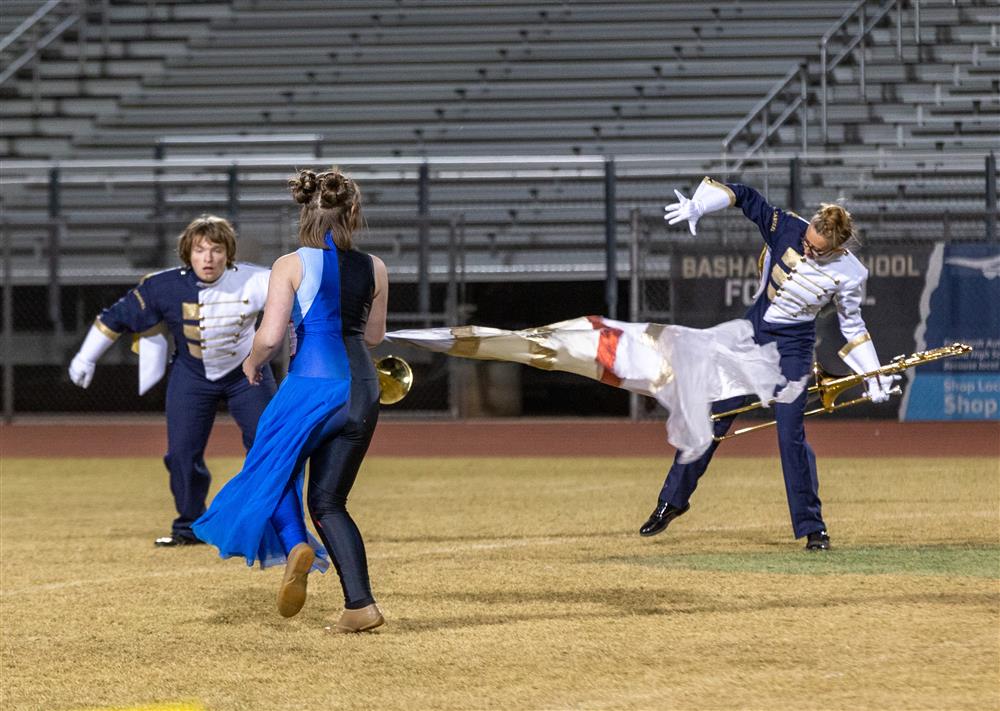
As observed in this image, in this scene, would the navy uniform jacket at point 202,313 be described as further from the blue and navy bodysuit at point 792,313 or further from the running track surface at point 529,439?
the running track surface at point 529,439

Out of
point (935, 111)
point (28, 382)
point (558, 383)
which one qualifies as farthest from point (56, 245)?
point (935, 111)

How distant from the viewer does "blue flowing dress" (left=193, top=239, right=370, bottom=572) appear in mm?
5852

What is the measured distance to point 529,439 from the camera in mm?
16797

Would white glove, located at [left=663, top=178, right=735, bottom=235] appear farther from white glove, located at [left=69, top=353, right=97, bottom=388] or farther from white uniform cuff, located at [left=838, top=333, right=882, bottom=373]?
white glove, located at [left=69, top=353, right=97, bottom=388]

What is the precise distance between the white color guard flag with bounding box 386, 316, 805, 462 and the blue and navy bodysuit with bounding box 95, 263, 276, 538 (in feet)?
5.51

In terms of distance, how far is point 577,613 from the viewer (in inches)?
258

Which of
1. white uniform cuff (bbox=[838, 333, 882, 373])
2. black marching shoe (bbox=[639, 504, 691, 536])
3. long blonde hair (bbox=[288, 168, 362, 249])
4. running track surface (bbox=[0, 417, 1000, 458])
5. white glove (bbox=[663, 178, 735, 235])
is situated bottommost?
running track surface (bbox=[0, 417, 1000, 458])

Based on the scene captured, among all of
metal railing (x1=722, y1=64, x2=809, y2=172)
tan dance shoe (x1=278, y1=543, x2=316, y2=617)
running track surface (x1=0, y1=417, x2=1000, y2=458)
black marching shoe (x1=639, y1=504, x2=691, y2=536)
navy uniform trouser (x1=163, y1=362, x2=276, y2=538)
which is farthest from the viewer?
metal railing (x1=722, y1=64, x2=809, y2=172)

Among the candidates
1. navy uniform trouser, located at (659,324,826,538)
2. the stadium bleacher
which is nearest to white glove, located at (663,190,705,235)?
navy uniform trouser, located at (659,324,826,538)

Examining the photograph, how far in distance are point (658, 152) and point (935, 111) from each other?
3.81 m

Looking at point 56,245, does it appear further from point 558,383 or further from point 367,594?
point 367,594

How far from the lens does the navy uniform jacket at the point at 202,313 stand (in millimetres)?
8664

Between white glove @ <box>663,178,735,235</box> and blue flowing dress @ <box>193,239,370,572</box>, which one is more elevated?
white glove @ <box>663,178,735,235</box>

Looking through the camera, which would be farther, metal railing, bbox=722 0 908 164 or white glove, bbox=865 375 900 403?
metal railing, bbox=722 0 908 164
